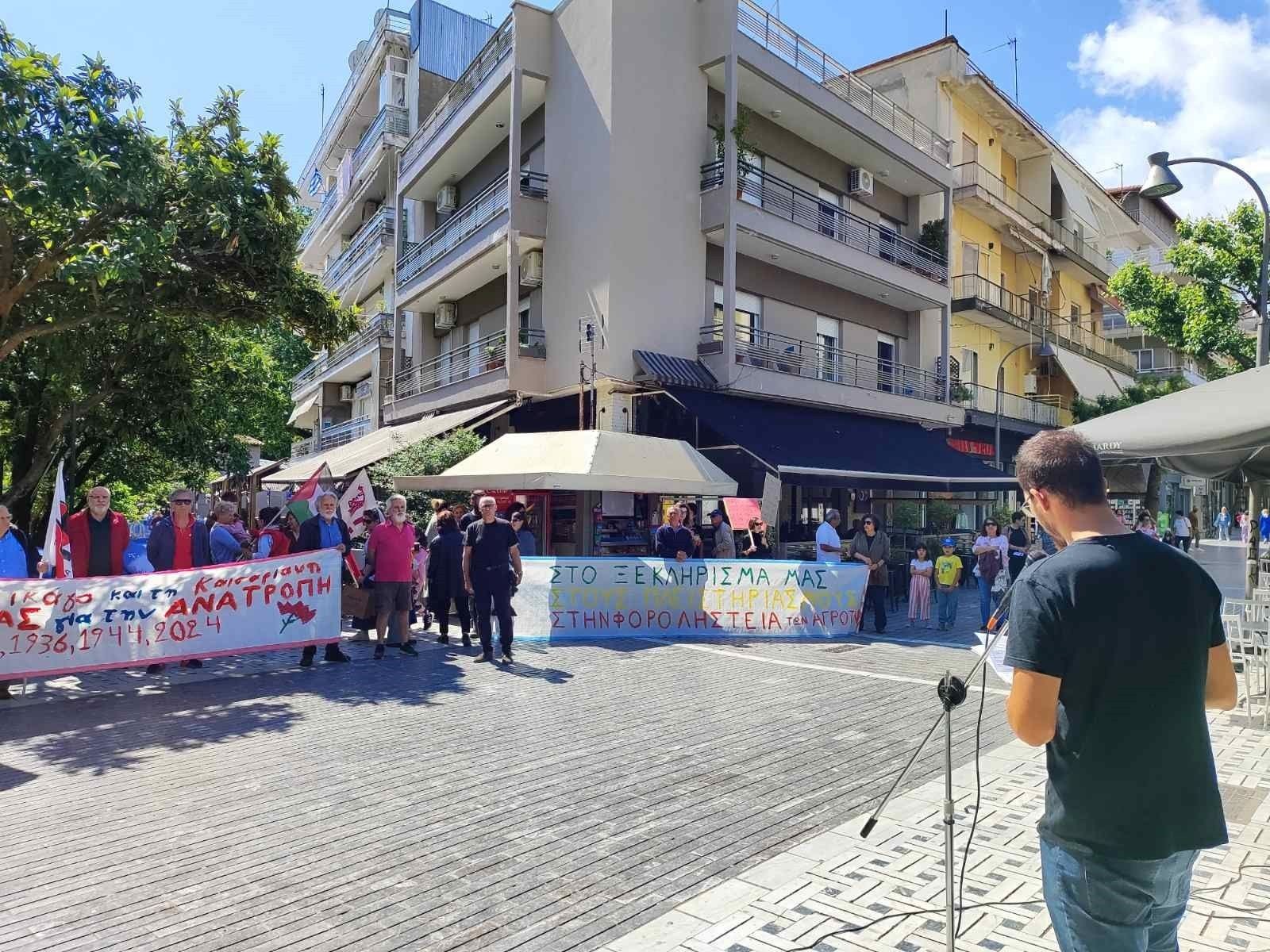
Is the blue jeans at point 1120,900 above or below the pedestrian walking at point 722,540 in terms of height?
below

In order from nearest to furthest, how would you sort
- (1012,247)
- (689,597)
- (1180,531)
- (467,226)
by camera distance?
(689,597) → (467,226) → (1180,531) → (1012,247)

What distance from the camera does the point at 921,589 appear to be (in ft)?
43.8

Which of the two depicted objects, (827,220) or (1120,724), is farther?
(827,220)

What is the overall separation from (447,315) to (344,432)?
1063 cm

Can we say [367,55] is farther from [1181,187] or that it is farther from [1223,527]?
[1223,527]

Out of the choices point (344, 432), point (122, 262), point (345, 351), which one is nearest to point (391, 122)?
point (345, 351)

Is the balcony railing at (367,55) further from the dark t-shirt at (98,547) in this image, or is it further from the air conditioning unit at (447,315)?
the dark t-shirt at (98,547)

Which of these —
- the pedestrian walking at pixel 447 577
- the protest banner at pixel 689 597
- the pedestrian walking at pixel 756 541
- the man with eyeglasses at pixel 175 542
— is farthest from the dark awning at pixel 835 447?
the man with eyeglasses at pixel 175 542

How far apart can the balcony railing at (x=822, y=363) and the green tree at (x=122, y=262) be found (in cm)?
934

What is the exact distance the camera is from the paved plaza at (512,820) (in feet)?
11.8

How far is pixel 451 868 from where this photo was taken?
4137 millimetres

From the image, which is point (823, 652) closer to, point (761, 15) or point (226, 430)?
point (226, 430)

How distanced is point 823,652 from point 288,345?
124 feet

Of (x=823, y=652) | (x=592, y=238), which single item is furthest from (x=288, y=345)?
(x=823, y=652)
